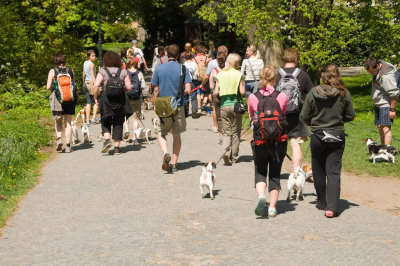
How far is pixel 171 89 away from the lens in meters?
10.1

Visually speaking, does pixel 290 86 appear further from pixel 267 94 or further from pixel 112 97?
pixel 112 97

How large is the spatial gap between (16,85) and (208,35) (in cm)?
2034

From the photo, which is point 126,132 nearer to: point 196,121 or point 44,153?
point 44,153

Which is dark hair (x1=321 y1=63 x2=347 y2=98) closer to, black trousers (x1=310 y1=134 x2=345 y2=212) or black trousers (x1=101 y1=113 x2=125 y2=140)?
black trousers (x1=310 y1=134 x2=345 y2=212)

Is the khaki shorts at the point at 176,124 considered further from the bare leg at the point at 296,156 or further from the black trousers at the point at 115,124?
the bare leg at the point at 296,156

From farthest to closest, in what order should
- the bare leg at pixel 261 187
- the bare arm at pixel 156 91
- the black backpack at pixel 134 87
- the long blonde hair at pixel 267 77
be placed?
the black backpack at pixel 134 87, the bare arm at pixel 156 91, the bare leg at pixel 261 187, the long blonde hair at pixel 267 77

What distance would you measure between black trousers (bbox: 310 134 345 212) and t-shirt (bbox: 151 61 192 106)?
3.17m

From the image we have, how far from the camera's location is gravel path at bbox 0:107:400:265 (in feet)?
19.8

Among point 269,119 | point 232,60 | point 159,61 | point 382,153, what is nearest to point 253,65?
point 232,60

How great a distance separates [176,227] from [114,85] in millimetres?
4973

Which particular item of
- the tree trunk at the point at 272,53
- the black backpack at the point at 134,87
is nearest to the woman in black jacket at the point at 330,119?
the black backpack at the point at 134,87

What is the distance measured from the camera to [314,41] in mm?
16672

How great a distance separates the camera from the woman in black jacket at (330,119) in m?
7.22

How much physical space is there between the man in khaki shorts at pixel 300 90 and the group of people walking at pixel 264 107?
0.01m
